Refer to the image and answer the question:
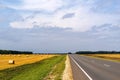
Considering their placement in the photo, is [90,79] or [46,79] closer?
[90,79]

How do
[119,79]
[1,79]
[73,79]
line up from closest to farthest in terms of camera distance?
[119,79]
[73,79]
[1,79]

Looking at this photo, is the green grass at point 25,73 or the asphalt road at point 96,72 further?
the green grass at point 25,73

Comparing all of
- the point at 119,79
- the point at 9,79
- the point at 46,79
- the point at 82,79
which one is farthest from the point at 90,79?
the point at 9,79

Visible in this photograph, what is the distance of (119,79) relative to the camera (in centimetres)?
1961

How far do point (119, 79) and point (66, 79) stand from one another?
3.93 metres

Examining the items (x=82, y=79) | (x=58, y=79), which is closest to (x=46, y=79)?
(x=58, y=79)

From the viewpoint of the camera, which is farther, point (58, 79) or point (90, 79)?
point (58, 79)

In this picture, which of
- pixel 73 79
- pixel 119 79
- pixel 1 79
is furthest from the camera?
pixel 1 79

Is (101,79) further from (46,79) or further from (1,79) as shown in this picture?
(1,79)

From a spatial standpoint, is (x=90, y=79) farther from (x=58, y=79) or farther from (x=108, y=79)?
(x=58, y=79)

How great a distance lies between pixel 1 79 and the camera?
24359mm

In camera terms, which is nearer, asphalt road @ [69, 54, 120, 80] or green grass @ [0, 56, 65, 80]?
asphalt road @ [69, 54, 120, 80]

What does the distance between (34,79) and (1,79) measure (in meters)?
3.76

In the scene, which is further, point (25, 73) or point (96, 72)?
point (25, 73)
